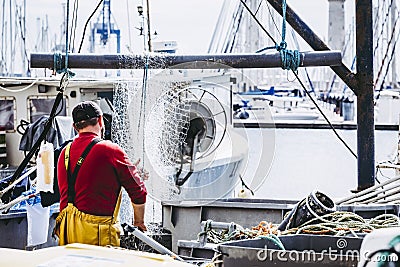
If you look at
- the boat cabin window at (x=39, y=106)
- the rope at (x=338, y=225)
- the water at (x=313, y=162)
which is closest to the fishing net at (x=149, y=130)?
the rope at (x=338, y=225)

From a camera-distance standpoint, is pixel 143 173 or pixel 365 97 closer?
pixel 143 173

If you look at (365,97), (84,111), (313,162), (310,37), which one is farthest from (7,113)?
(313,162)

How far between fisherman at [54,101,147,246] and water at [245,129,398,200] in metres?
10.9

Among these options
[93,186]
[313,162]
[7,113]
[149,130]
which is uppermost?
[7,113]

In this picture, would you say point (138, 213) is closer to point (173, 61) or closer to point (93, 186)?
point (93, 186)

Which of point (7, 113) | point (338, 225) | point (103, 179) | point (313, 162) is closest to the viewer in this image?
point (338, 225)

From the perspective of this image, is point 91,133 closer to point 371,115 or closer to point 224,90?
point 371,115

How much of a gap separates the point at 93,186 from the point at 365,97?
3191 millimetres

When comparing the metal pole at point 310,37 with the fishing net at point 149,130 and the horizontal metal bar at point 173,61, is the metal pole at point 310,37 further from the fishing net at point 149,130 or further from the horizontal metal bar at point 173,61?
the fishing net at point 149,130

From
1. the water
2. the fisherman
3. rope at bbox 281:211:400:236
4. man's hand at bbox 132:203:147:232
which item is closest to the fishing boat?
rope at bbox 281:211:400:236

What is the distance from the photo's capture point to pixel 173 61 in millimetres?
5723

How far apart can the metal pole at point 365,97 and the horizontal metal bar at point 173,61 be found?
3.81 ft

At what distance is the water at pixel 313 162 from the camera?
17017mm

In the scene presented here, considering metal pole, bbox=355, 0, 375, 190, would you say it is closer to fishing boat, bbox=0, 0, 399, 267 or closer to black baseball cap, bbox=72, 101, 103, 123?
fishing boat, bbox=0, 0, 399, 267
